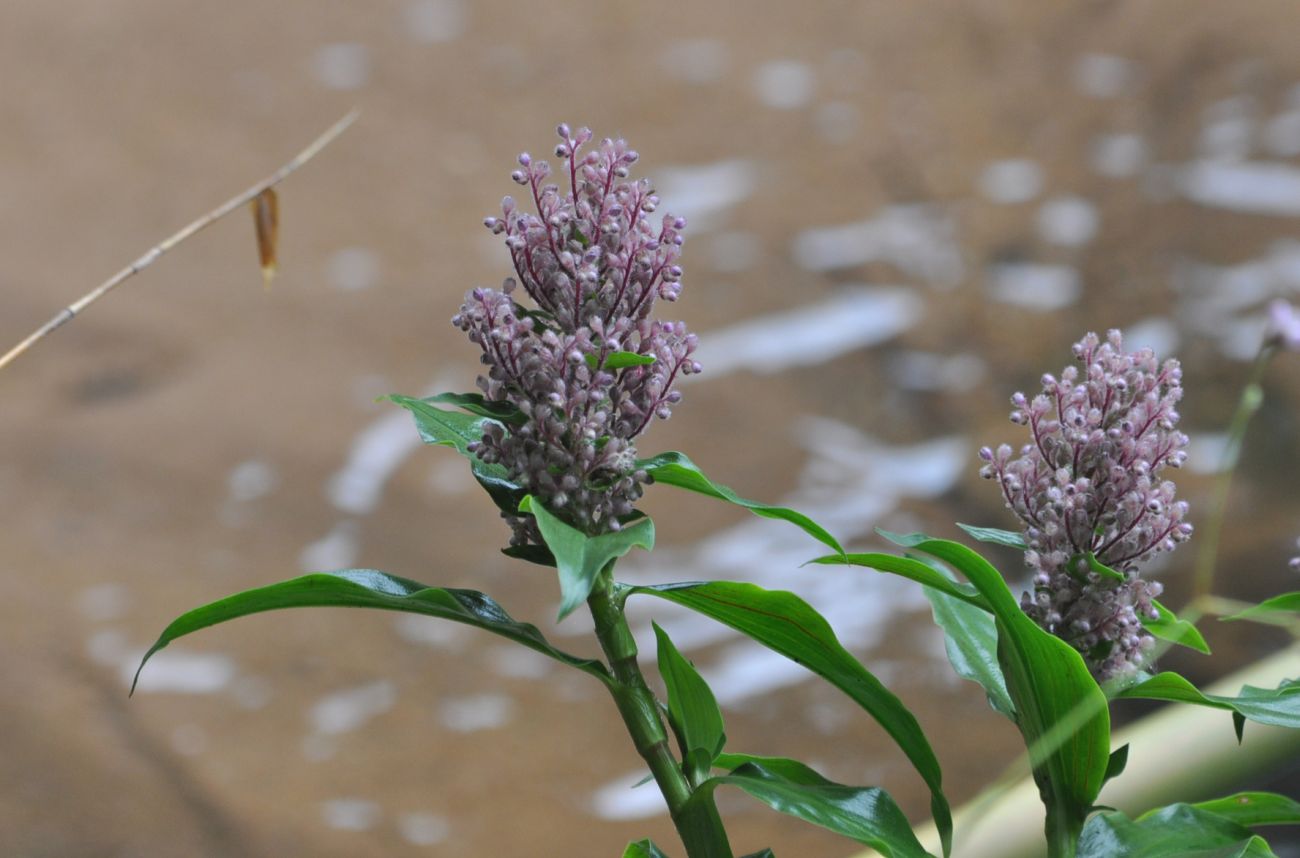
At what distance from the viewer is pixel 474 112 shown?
1.63 m

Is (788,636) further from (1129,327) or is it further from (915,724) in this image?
(1129,327)

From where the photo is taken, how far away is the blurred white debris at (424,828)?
3.43 ft

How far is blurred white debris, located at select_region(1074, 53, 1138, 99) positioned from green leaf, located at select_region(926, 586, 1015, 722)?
4.46 ft

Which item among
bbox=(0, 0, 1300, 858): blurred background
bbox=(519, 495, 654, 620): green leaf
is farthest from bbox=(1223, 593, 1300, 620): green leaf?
bbox=(0, 0, 1300, 858): blurred background

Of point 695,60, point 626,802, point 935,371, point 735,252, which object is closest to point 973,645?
point 626,802

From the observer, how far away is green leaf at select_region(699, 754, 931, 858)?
385mm

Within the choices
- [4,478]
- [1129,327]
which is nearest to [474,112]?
[4,478]

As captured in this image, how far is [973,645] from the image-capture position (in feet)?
1.53

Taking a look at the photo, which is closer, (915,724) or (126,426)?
(915,724)

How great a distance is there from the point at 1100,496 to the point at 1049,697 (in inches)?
2.5

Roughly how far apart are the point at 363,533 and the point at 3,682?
0.34 metres

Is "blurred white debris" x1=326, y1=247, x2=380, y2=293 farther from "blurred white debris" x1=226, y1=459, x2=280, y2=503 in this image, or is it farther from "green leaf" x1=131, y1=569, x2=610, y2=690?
"green leaf" x1=131, y1=569, x2=610, y2=690

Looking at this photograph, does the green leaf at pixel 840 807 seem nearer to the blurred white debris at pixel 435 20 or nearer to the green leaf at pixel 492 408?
the green leaf at pixel 492 408

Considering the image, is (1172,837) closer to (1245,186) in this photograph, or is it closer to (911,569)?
(911,569)
